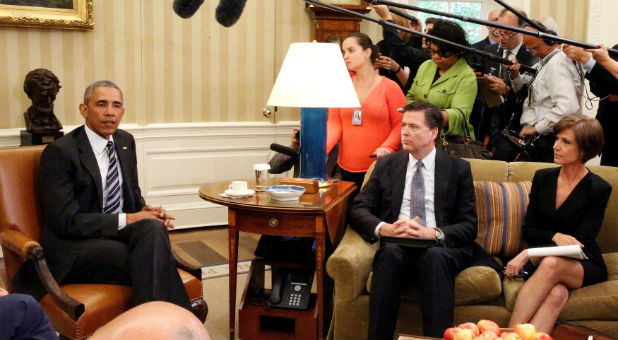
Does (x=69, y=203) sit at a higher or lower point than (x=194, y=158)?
higher

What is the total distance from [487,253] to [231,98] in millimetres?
2767

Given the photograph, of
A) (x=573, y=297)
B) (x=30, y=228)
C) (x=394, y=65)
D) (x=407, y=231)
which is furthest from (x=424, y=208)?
(x=30, y=228)

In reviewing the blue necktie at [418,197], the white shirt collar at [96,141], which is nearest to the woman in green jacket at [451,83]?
the blue necktie at [418,197]

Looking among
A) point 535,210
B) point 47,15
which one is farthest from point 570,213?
point 47,15

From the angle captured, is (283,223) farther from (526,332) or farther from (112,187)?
(526,332)

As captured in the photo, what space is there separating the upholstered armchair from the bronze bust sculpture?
1330 millimetres

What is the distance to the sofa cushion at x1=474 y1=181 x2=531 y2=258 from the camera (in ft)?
10.3

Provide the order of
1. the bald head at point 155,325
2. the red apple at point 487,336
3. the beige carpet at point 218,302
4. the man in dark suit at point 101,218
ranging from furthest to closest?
the beige carpet at point 218,302, the man in dark suit at point 101,218, the red apple at point 487,336, the bald head at point 155,325

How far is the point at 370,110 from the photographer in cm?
373

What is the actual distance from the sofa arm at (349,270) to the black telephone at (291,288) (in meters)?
0.30

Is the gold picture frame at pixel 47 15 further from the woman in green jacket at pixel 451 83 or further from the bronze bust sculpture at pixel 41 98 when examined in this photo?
the woman in green jacket at pixel 451 83

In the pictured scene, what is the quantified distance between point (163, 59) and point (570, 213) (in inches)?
124

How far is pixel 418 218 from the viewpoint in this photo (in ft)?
9.95

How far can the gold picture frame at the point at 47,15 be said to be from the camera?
172 inches
